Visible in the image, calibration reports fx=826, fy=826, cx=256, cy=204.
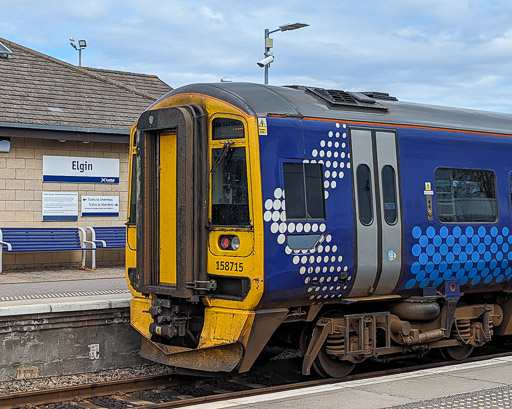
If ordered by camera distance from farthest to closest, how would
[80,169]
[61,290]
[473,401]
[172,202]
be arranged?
[80,169], [61,290], [172,202], [473,401]

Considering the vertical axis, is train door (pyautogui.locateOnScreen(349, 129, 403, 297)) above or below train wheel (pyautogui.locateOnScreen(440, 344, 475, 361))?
above

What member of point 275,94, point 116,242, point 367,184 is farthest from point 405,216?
point 116,242

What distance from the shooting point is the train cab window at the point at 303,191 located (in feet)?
27.1

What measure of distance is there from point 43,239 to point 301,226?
25.9 ft

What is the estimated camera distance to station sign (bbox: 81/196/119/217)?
15750mm

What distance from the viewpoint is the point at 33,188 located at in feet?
49.5

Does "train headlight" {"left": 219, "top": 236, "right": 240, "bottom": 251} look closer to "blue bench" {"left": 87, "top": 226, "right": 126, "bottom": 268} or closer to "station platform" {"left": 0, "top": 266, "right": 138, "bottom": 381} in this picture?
"station platform" {"left": 0, "top": 266, "right": 138, "bottom": 381}

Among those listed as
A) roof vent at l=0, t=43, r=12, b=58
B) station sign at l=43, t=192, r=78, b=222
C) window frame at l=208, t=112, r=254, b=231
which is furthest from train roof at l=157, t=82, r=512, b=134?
roof vent at l=0, t=43, r=12, b=58

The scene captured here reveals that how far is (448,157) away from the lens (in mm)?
9820

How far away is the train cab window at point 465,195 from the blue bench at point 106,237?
24.9ft

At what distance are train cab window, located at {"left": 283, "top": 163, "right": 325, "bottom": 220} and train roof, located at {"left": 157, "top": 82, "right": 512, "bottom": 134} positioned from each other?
0.55 meters

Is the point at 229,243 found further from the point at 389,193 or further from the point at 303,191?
the point at 389,193

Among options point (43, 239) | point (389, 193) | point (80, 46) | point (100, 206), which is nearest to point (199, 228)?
point (389, 193)

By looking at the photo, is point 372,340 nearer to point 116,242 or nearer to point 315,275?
point 315,275
